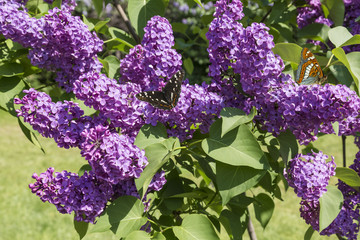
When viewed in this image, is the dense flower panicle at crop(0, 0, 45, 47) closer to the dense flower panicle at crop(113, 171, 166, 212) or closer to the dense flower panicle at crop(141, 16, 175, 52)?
the dense flower panicle at crop(141, 16, 175, 52)

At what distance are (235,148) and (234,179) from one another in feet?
0.37

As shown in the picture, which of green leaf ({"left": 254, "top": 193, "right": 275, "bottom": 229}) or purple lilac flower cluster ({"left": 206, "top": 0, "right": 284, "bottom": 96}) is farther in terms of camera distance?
green leaf ({"left": 254, "top": 193, "right": 275, "bottom": 229})

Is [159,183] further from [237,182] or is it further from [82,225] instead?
[82,225]

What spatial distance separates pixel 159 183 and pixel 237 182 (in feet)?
1.01

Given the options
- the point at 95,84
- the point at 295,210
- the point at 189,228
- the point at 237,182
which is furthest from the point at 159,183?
the point at 295,210

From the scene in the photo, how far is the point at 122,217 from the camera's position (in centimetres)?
161

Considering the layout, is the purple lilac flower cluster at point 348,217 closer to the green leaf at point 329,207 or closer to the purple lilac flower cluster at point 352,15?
the green leaf at point 329,207

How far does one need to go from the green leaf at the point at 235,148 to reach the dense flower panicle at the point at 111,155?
9.5 inches

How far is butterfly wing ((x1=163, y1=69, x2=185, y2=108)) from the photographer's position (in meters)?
1.62

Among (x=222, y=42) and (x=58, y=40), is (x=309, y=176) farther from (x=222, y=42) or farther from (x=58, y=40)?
(x=58, y=40)

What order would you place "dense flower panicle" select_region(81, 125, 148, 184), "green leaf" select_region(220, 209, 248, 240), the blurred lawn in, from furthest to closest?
the blurred lawn
"green leaf" select_region(220, 209, 248, 240)
"dense flower panicle" select_region(81, 125, 148, 184)

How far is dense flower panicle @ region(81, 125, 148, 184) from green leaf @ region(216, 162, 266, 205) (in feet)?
0.92

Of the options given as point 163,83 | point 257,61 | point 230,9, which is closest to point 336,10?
point 230,9

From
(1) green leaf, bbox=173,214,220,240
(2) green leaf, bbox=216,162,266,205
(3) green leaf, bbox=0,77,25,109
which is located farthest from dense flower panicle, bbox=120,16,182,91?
(3) green leaf, bbox=0,77,25,109
